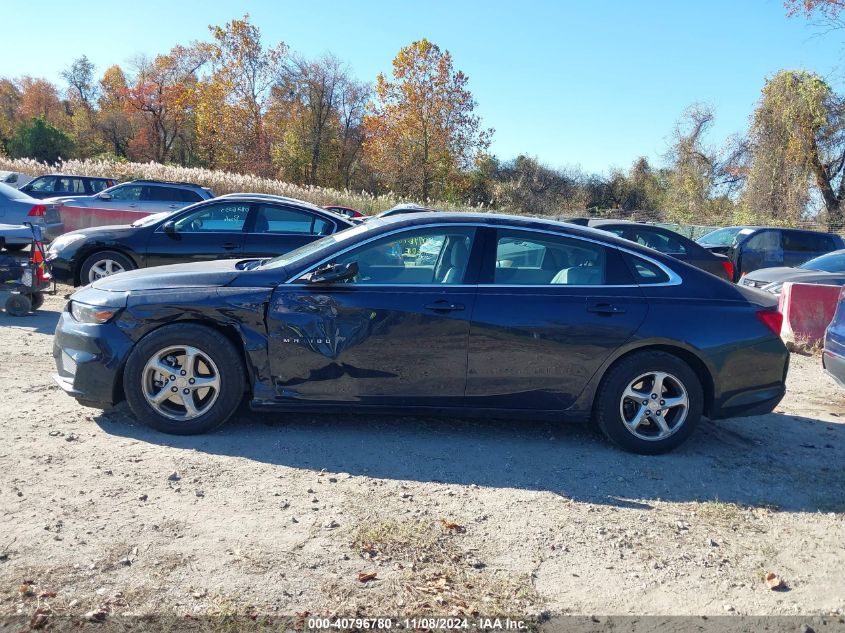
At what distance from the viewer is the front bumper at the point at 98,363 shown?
4.94 metres

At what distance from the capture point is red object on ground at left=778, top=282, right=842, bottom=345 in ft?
32.2

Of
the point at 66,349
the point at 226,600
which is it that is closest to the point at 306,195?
the point at 66,349

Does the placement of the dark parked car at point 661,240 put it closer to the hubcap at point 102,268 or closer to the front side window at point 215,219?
the front side window at point 215,219

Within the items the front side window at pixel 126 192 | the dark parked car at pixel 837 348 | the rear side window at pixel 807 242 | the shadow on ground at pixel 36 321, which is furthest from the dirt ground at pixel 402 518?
the front side window at pixel 126 192

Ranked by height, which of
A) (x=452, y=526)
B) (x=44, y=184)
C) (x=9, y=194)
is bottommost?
(x=452, y=526)

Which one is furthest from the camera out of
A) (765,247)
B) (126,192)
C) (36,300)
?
(126,192)

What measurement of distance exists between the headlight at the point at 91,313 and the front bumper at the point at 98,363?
4 cm

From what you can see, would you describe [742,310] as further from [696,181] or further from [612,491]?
[696,181]

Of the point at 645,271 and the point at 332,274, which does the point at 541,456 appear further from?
the point at 332,274

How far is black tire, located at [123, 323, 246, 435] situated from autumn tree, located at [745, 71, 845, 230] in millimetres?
31740

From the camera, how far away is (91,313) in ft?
16.6

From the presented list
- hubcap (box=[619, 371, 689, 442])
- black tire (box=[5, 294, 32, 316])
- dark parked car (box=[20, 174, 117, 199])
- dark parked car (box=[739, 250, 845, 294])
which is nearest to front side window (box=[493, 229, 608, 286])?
hubcap (box=[619, 371, 689, 442])

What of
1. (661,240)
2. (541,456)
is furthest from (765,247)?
(541,456)

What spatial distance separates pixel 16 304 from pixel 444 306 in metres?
6.52
